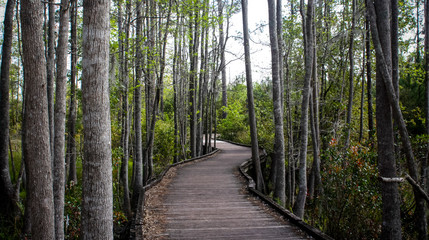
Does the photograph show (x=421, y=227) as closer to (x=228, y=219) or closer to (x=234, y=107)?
(x=228, y=219)

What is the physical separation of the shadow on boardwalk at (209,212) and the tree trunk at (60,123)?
1804 mm

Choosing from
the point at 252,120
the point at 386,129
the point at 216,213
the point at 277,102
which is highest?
the point at 277,102

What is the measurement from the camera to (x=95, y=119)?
2988mm

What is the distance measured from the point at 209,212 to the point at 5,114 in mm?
7193

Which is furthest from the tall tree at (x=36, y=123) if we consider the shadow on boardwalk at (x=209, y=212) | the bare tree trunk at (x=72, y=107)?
the bare tree trunk at (x=72, y=107)

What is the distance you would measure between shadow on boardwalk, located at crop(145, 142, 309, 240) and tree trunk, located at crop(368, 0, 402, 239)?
152 centimetres

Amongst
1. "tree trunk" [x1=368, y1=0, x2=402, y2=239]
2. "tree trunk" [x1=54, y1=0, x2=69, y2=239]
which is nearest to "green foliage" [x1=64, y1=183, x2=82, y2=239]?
"tree trunk" [x1=54, y1=0, x2=69, y2=239]

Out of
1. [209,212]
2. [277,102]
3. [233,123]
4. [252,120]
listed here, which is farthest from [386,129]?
[233,123]

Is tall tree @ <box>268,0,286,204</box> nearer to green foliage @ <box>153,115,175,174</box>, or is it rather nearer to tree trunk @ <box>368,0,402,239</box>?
tree trunk @ <box>368,0,402,239</box>

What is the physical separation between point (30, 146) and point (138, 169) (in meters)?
5.58

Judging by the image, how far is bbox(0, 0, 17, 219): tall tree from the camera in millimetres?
8484

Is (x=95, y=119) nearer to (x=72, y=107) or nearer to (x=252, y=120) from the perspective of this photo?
(x=252, y=120)

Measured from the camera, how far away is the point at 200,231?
510 centimetres

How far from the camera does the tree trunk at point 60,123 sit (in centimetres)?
577
